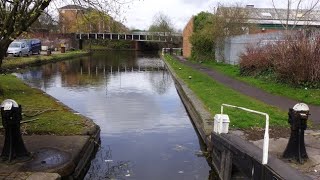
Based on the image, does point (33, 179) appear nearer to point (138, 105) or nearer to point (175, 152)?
point (175, 152)

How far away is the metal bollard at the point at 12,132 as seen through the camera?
23.3ft

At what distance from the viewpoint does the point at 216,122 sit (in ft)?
27.8

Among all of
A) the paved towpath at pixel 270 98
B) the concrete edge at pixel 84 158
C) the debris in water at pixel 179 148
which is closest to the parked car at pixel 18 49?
the paved towpath at pixel 270 98

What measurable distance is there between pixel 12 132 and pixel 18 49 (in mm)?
35739

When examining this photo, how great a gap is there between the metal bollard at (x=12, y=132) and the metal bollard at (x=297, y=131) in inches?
185

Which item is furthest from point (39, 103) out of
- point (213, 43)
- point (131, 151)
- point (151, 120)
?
point (213, 43)

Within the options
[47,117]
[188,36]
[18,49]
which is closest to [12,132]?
[47,117]

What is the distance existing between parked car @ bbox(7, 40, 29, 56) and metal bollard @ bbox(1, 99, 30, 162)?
34.2 metres

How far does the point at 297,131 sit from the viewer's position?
7145mm

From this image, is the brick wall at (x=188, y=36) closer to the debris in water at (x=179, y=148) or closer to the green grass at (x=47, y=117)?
the green grass at (x=47, y=117)

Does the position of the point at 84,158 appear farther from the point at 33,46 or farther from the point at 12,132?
the point at 33,46

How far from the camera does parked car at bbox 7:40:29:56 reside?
40025mm

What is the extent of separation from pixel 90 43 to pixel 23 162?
8644 centimetres

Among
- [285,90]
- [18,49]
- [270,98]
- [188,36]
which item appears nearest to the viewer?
[270,98]
